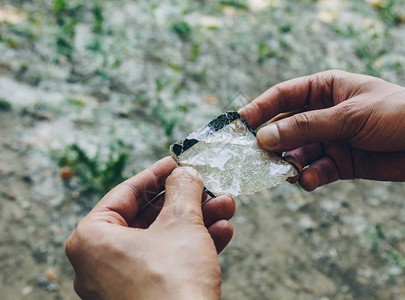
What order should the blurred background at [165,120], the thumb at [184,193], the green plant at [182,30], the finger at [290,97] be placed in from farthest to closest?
the green plant at [182,30]
the blurred background at [165,120]
the finger at [290,97]
the thumb at [184,193]

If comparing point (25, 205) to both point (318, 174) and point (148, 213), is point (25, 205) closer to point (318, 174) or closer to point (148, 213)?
point (148, 213)

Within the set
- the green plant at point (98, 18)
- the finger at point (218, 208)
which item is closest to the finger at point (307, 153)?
the finger at point (218, 208)

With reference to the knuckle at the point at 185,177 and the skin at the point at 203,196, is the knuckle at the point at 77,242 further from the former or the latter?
the knuckle at the point at 185,177

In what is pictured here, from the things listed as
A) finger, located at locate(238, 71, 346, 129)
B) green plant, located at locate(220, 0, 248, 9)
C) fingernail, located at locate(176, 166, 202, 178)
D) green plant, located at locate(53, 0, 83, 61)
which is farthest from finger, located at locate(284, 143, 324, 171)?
green plant, located at locate(220, 0, 248, 9)

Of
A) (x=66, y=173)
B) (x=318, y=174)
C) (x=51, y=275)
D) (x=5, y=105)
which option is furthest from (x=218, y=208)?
(x=5, y=105)

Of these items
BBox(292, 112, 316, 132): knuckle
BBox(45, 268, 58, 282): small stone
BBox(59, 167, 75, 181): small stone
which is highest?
BBox(292, 112, 316, 132): knuckle

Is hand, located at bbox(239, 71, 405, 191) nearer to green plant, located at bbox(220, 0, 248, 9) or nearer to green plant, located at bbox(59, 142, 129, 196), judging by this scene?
green plant, located at bbox(59, 142, 129, 196)
